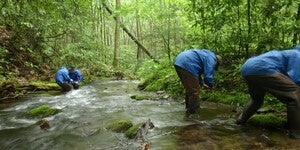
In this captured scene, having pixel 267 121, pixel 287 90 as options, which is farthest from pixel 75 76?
pixel 287 90

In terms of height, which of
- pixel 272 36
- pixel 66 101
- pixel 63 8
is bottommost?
pixel 66 101

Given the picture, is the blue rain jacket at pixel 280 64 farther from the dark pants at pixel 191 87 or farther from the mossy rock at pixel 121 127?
the mossy rock at pixel 121 127

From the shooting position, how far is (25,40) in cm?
1775

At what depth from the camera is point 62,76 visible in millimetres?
14086

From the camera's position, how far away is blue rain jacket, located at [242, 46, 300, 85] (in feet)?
16.8

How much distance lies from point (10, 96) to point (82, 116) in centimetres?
477

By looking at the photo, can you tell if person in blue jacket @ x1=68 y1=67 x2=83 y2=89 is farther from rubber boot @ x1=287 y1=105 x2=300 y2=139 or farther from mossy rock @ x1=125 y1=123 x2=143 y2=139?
rubber boot @ x1=287 y1=105 x2=300 y2=139

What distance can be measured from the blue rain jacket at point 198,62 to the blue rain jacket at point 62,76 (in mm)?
8227

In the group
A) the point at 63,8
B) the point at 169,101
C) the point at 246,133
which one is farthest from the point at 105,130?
the point at 63,8

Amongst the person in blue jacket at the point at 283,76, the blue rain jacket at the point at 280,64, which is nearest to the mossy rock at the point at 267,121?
the person in blue jacket at the point at 283,76

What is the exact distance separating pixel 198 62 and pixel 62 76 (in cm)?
868

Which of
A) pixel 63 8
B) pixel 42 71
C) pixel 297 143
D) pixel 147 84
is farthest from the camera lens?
pixel 42 71

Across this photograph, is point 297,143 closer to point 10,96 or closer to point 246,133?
point 246,133

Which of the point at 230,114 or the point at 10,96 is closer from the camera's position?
the point at 230,114
